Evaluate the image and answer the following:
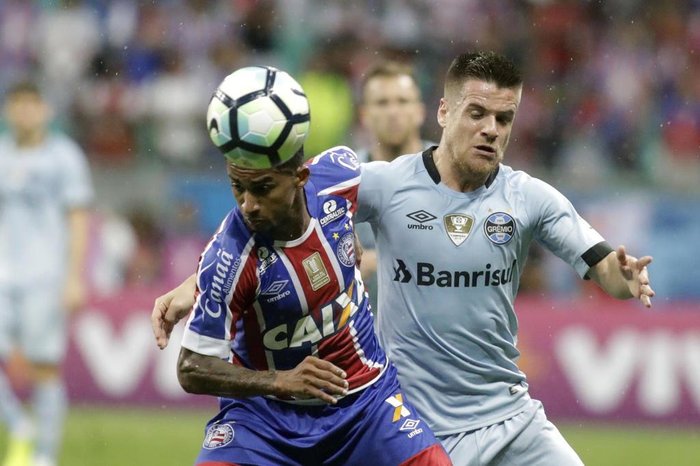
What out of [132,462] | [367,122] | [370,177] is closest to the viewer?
[370,177]

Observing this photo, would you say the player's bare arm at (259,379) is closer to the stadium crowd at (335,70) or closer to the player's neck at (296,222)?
the player's neck at (296,222)

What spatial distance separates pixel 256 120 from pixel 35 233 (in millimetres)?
6609

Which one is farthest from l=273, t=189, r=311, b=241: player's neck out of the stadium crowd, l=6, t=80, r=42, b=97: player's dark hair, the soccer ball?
the stadium crowd

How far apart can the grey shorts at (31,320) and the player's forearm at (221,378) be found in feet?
19.9

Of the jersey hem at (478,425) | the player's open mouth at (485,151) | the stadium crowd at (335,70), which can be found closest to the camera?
the player's open mouth at (485,151)

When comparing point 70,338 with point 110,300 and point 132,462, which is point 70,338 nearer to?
point 110,300

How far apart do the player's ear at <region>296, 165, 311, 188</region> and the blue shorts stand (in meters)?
0.91

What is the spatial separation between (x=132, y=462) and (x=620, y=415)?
4.90 meters

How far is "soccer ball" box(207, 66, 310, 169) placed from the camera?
5062 mm

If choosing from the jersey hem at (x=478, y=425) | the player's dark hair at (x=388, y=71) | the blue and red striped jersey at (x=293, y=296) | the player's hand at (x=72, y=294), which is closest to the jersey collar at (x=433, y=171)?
the blue and red striped jersey at (x=293, y=296)

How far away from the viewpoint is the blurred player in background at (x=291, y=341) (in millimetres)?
5156

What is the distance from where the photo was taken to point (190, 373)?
5180 mm

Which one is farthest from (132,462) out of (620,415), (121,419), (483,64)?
(483,64)

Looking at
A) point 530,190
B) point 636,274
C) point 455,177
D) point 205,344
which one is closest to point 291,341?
point 205,344
